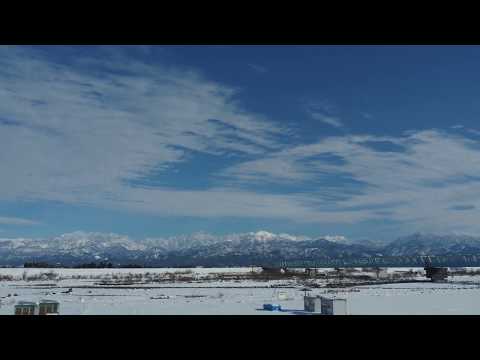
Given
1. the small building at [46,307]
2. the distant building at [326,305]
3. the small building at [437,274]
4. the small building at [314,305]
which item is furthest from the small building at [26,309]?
the small building at [437,274]

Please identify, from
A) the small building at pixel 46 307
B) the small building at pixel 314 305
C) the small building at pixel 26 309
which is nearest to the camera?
the small building at pixel 26 309

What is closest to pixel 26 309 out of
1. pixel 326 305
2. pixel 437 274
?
pixel 326 305

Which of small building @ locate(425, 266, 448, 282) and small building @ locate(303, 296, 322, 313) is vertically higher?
small building @ locate(425, 266, 448, 282)

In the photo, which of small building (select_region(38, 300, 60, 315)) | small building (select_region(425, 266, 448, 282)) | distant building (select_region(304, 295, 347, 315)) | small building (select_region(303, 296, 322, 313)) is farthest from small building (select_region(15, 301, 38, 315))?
small building (select_region(425, 266, 448, 282))

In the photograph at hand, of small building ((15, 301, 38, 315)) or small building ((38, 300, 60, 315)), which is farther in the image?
small building ((38, 300, 60, 315))

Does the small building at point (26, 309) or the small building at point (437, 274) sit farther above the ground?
the small building at point (437, 274)

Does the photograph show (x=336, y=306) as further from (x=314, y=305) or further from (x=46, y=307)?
(x=46, y=307)

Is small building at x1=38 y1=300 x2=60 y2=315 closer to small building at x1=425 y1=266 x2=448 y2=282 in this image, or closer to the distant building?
the distant building

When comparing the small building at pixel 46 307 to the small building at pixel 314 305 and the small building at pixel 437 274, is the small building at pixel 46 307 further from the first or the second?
the small building at pixel 437 274

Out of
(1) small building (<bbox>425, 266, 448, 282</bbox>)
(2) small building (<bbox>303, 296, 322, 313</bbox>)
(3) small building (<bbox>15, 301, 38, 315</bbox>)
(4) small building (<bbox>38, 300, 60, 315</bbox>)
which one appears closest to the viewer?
(3) small building (<bbox>15, 301, 38, 315</bbox>)
